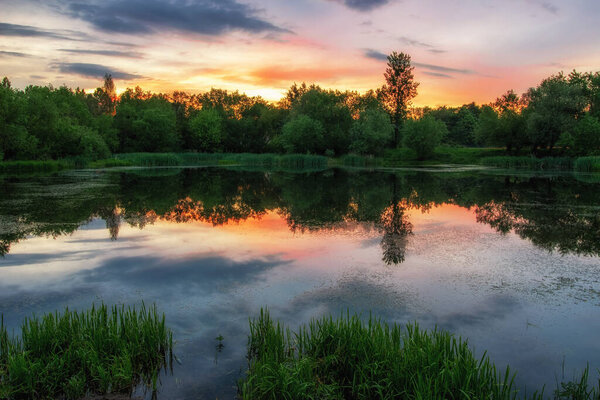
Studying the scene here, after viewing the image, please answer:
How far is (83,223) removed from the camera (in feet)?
50.5

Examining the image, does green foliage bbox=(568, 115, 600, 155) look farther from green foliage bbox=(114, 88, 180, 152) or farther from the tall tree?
green foliage bbox=(114, 88, 180, 152)

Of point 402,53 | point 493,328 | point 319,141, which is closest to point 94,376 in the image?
point 493,328

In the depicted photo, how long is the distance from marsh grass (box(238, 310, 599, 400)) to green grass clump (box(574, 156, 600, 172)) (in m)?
52.3

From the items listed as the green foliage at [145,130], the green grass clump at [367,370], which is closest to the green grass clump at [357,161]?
the green foliage at [145,130]

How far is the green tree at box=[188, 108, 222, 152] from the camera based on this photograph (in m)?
87.0

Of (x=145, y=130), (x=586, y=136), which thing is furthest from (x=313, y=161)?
(x=145, y=130)

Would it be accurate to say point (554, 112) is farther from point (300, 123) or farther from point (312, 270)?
point (312, 270)

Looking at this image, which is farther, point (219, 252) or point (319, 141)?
point (319, 141)

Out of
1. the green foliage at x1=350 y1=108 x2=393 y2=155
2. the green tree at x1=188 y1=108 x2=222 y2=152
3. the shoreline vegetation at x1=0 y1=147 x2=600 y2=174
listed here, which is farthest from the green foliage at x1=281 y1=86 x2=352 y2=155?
the green tree at x1=188 y1=108 x2=222 y2=152

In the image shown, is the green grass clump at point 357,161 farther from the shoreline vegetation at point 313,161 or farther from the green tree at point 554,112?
the green tree at point 554,112

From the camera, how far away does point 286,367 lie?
4.94 meters

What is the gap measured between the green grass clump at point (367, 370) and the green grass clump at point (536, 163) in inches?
2189

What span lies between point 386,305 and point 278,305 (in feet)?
6.63

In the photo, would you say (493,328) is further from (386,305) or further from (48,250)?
(48,250)
